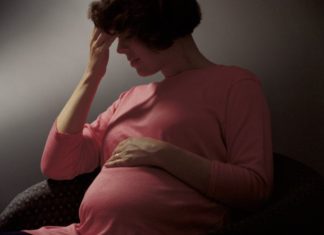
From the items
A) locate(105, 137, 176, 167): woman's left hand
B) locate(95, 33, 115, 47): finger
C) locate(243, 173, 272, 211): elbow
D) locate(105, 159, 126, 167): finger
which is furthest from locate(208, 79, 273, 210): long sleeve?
locate(95, 33, 115, 47): finger

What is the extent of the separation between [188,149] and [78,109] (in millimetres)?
334

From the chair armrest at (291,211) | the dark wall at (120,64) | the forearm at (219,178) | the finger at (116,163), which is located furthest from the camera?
the dark wall at (120,64)

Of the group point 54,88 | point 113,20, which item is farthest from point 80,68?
point 113,20

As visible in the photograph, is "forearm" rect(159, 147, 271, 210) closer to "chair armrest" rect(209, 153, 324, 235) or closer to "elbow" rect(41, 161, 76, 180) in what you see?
"chair armrest" rect(209, 153, 324, 235)

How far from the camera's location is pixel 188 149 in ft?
3.82

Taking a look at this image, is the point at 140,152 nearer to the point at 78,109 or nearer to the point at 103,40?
the point at 78,109

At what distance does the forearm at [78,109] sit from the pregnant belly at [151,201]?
228mm

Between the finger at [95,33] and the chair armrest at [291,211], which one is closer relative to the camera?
the chair armrest at [291,211]

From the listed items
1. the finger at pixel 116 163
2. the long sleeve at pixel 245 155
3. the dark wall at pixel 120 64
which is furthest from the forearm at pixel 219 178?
the dark wall at pixel 120 64

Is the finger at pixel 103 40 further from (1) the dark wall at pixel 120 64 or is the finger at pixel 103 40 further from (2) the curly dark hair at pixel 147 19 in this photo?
(1) the dark wall at pixel 120 64

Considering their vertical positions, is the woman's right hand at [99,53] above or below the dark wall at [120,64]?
above

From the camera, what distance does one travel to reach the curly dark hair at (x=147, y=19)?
3.85 feet

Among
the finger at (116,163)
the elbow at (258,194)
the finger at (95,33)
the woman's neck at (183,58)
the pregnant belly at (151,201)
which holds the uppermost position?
the finger at (95,33)

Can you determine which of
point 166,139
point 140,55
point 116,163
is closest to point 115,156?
point 116,163
